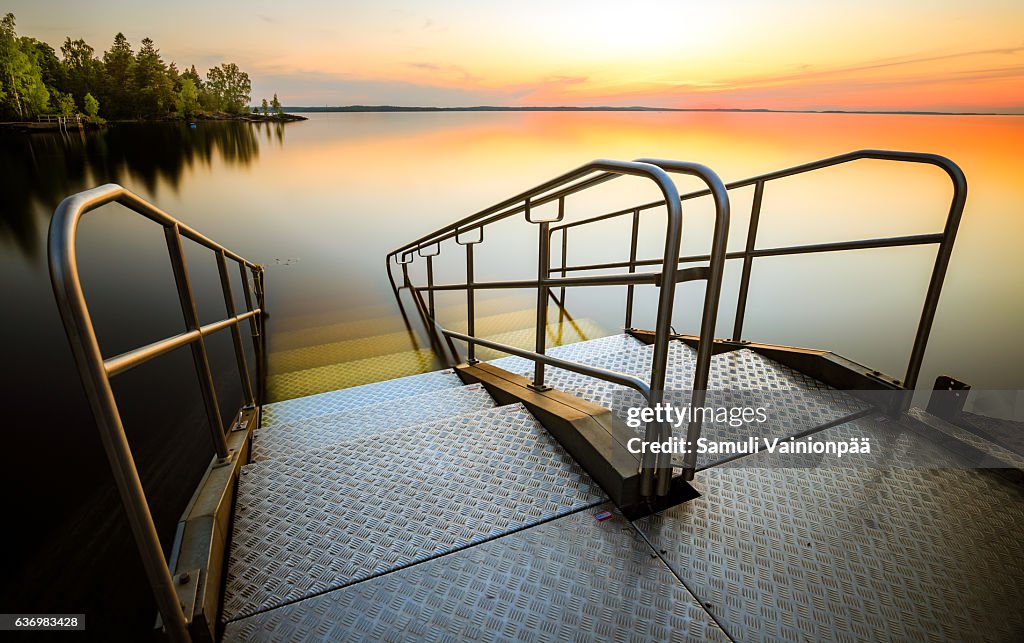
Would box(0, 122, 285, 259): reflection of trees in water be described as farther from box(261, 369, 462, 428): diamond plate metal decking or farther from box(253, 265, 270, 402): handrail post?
box(261, 369, 462, 428): diamond plate metal decking

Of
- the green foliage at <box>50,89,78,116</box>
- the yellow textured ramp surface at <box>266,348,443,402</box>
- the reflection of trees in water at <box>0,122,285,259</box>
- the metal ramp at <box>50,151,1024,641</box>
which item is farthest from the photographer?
the green foliage at <box>50,89,78,116</box>

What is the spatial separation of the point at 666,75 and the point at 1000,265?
23937 millimetres

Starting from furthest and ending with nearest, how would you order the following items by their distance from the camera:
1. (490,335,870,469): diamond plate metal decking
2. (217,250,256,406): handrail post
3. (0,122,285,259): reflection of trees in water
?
(0,122,285,259): reflection of trees in water → (217,250,256,406): handrail post → (490,335,870,469): diamond plate metal decking

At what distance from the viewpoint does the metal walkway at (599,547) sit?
3.48 feet

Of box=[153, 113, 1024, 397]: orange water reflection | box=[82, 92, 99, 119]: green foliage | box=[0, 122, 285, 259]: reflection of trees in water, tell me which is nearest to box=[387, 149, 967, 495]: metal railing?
box=[153, 113, 1024, 397]: orange water reflection

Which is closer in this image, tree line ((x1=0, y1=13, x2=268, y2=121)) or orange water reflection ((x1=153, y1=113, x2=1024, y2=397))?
orange water reflection ((x1=153, y1=113, x2=1024, y2=397))

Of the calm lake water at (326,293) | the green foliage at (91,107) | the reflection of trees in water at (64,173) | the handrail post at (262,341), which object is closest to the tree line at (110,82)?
the green foliage at (91,107)

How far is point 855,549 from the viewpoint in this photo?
1.24m

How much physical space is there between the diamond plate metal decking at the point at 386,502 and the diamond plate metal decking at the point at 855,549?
37cm

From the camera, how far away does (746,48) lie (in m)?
18.8

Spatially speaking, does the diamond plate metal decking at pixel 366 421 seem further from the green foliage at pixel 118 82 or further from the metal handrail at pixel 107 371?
the green foliage at pixel 118 82

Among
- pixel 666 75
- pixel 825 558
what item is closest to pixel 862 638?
pixel 825 558

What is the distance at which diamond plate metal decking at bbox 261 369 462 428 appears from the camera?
2672mm

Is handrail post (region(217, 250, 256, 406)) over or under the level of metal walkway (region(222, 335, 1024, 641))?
over
